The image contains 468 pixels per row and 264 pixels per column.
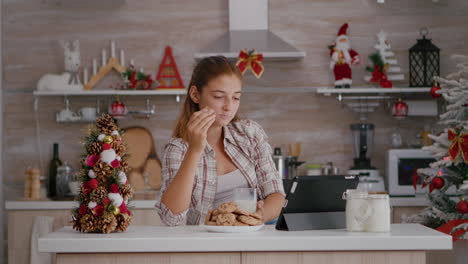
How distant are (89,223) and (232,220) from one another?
0.41m

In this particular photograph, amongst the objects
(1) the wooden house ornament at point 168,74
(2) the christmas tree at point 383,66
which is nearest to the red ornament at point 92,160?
(1) the wooden house ornament at point 168,74

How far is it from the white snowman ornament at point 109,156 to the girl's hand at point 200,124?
236 millimetres

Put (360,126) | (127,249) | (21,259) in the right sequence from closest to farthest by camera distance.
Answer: (127,249) < (21,259) < (360,126)

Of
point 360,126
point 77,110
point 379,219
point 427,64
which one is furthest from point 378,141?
point 379,219

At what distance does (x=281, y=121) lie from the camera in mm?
4766

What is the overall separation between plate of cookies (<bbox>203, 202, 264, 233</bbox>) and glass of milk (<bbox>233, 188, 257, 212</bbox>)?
0.02 metres

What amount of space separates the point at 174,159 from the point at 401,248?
85cm

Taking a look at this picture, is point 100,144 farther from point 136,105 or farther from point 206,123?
point 136,105

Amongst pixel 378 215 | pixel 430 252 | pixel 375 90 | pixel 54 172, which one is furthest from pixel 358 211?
pixel 54 172

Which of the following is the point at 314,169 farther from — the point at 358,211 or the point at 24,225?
the point at 358,211

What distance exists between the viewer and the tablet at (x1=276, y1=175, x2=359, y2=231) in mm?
1974

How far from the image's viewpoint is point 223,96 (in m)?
2.29

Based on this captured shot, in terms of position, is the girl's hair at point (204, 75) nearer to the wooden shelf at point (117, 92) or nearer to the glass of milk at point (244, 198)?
the glass of milk at point (244, 198)

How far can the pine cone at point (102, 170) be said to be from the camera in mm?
1967
